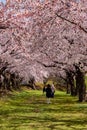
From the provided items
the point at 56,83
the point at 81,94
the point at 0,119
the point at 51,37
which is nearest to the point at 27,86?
the point at 56,83

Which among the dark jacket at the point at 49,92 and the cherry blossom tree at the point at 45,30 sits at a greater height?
the cherry blossom tree at the point at 45,30

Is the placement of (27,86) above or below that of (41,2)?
below

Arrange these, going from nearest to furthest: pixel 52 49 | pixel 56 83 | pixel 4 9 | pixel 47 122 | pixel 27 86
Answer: pixel 4 9 < pixel 47 122 < pixel 52 49 < pixel 27 86 < pixel 56 83

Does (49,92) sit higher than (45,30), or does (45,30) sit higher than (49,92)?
(45,30)

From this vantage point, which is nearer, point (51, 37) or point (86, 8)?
point (86, 8)

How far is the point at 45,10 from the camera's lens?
849 inches

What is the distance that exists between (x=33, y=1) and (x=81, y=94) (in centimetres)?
2087

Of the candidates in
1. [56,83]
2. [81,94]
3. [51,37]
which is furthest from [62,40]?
[56,83]

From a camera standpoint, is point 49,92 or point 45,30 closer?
point 45,30

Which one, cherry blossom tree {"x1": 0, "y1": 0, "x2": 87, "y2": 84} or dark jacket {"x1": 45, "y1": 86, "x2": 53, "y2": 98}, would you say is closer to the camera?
cherry blossom tree {"x1": 0, "y1": 0, "x2": 87, "y2": 84}

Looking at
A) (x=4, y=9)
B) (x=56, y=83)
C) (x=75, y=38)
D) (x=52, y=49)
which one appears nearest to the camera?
(x=4, y=9)

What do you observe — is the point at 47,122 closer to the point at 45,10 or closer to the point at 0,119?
the point at 0,119

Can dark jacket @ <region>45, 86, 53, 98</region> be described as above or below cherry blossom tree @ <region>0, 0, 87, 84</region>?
below

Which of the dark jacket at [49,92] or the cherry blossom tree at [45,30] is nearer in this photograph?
the cherry blossom tree at [45,30]
